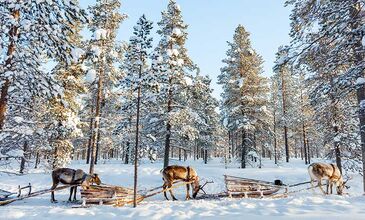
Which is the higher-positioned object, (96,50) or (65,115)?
(96,50)

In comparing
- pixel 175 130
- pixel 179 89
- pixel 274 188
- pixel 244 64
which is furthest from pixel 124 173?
pixel 244 64

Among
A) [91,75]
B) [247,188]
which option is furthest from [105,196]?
[91,75]

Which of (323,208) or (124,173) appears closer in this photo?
(323,208)

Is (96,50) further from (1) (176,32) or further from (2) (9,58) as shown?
(2) (9,58)

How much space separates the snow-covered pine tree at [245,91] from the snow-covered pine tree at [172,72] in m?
6.89

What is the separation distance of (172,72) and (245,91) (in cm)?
1002

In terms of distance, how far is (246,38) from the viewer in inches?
1248

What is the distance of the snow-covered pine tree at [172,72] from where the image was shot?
2370cm

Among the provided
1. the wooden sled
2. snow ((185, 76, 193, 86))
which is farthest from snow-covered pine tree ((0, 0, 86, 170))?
snow ((185, 76, 193, 86))

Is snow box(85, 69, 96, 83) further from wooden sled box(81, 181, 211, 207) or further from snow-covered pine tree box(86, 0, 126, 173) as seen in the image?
wooden sled box(81, 181, 211, 207)

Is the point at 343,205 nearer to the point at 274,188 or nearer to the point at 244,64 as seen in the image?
the point at 274,188

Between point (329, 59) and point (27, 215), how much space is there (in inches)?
533

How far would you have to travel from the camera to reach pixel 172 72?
23781mm

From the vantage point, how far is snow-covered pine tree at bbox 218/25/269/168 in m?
29.8
